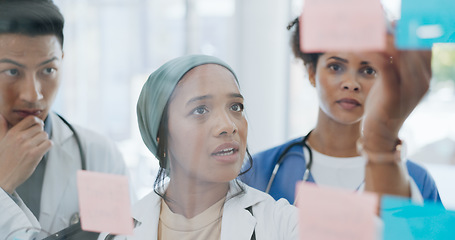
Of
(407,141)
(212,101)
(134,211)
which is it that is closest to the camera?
(407,141)

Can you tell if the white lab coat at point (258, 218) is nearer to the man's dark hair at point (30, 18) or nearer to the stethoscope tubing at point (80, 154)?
the stethoscope tubing at point (80, 154)

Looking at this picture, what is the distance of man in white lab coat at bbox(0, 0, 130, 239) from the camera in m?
0.94

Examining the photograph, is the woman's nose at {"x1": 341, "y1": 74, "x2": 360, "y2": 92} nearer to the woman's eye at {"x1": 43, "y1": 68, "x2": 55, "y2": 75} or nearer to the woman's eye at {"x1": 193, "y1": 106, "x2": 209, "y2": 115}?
the woman's eye at {"x1": 193, "y1": 106, "x2": 209, "y2": 115}

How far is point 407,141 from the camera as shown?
0.65 metres

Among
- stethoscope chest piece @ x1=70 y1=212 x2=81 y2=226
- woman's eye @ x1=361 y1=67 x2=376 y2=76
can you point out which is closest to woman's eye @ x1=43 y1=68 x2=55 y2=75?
stethoscope chest piece @ x1=70 y1=212 x2=81 y2=226

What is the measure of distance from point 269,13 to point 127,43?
0.34 meters

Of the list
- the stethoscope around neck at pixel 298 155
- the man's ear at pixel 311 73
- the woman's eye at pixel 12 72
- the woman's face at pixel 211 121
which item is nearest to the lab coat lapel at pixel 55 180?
the woman's eye at pixel 12 72

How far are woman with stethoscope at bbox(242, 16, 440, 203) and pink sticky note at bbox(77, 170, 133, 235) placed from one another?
31 cm

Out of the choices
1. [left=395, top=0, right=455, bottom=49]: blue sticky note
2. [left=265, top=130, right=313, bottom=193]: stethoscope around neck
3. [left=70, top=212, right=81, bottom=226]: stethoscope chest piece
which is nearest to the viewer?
[left=395, top=0, right=455, bottom=49]: blue sticky note

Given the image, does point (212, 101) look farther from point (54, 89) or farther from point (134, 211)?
point (54, 89)

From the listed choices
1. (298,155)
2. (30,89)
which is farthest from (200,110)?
(30,89)

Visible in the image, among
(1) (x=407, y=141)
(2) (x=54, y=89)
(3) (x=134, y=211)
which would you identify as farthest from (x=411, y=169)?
(2) (x=54, y=89)

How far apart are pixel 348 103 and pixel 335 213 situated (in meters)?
0.17

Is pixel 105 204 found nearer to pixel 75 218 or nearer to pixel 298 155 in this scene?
pixel 75 218
